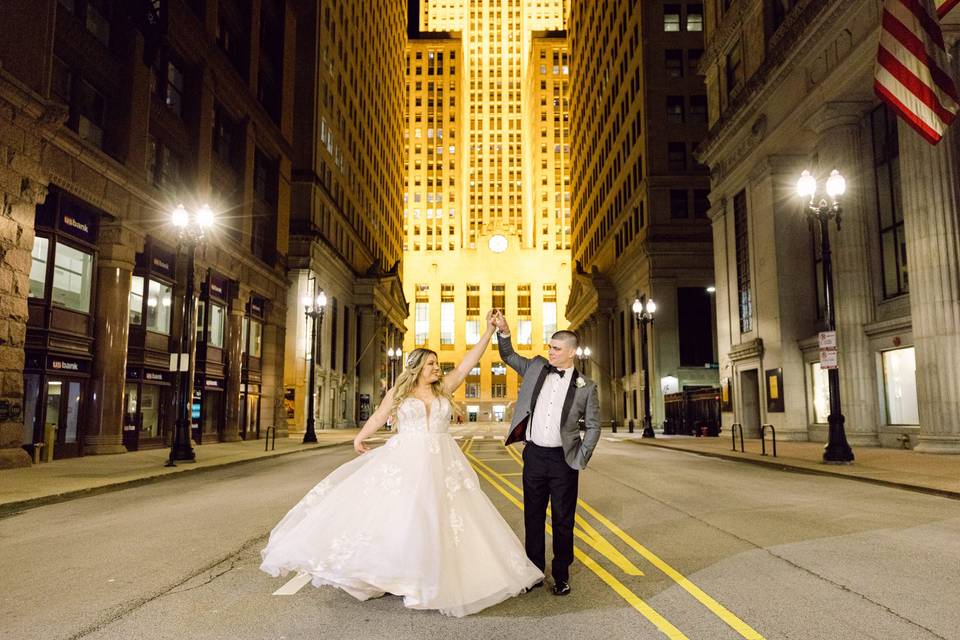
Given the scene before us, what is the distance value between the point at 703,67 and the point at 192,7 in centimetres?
2779

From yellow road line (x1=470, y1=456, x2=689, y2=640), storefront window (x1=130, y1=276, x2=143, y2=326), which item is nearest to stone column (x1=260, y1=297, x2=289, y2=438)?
storefront window (x1=130, y1=276, x2=143, y2=326)

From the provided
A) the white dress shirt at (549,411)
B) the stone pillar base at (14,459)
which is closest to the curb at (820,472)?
the white dress shirt at (549,411)

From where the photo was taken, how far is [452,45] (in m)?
134

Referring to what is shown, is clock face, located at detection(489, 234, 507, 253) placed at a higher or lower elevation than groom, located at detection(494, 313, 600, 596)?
higher

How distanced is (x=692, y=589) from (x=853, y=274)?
2381cm

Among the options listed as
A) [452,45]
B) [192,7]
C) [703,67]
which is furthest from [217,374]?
[452,45]

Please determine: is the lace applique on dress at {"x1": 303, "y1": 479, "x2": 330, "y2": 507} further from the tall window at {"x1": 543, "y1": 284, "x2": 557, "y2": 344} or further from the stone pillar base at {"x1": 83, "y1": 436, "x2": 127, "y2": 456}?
the tall window at {"x1": 543, "y1": 284, "x2": 557, "y2": 344}

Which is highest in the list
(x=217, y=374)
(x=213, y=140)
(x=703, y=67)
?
(x=703, y=67)

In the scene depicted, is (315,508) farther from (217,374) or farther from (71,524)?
(217,374)

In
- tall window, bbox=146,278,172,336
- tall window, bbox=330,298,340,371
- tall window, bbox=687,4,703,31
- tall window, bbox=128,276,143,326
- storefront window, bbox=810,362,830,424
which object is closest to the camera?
tall window, bbox=128,276,143,326

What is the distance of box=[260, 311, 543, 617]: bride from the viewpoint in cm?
482

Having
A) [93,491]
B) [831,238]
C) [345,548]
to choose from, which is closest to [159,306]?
[93,491]

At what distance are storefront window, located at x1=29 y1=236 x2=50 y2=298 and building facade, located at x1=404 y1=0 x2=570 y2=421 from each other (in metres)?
92.3

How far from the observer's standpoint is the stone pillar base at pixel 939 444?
19.9 m
